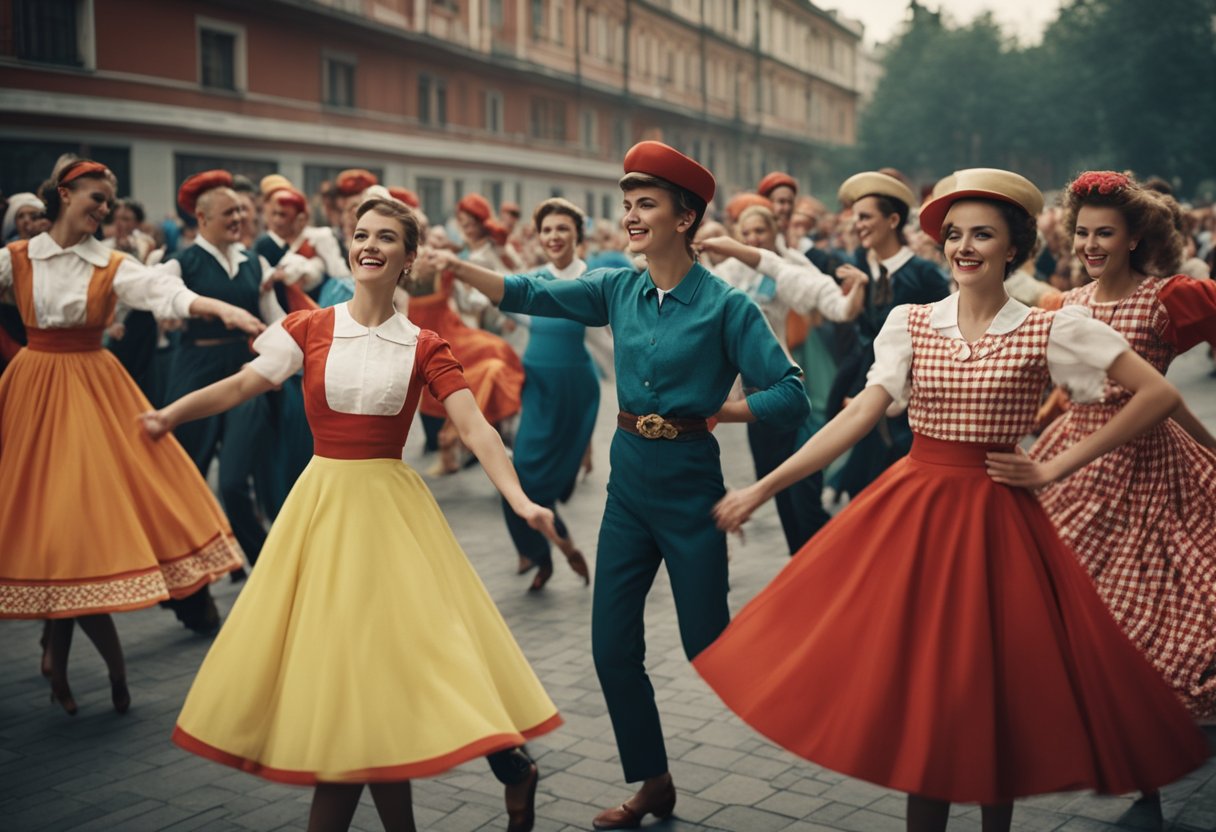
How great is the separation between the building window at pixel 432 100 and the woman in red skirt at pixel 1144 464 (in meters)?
36.9

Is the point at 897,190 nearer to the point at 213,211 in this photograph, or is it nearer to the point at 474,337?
the point at 213,211

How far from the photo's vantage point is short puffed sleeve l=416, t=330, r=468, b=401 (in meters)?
4.19

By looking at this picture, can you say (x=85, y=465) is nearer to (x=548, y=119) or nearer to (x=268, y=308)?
(x=268, y=308)

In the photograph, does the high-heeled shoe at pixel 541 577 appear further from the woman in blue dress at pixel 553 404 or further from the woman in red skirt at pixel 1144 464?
the woman in red skirt at pixel 1144 464

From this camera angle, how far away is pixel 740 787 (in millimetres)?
4945

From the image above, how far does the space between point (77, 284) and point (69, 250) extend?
0.60ft

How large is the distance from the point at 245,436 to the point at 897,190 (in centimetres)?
390

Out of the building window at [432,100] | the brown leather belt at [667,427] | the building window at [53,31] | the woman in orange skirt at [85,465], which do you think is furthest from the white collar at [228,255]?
the building window at [432,100]

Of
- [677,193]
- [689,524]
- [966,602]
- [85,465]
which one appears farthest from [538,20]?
[966,602]

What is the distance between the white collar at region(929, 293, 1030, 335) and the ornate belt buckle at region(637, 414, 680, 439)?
3.16 feet

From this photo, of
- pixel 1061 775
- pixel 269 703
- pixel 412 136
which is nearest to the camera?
pixel 1061 775

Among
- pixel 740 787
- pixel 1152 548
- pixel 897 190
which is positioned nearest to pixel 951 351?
pixel 1152 548

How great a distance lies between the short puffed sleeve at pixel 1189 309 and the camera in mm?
5012

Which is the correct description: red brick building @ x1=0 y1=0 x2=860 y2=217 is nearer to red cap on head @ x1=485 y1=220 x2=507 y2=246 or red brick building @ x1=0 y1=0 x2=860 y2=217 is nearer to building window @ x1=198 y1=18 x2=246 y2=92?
building window @ x1=198 y1=18 x2=246 y2=92
